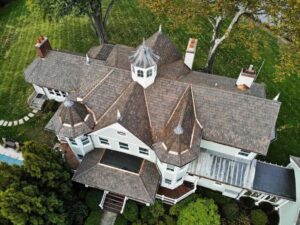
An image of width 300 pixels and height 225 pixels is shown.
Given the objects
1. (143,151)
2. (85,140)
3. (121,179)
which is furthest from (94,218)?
(143,151)

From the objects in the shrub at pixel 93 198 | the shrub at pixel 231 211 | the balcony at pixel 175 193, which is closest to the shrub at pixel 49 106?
the shrub at pixel 93 198

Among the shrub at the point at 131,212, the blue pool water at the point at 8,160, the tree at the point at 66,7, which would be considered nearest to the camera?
the shrub at the point at 131,212

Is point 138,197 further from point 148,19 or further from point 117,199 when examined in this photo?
point 148,19

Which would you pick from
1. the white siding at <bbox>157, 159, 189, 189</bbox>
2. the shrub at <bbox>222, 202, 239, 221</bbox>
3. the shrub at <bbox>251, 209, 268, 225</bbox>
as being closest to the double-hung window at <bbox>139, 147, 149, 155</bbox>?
the white siding at <bbox>157, 159, 189, 189</bbox>

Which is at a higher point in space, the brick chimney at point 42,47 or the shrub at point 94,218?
the brick chimney at point 42,47

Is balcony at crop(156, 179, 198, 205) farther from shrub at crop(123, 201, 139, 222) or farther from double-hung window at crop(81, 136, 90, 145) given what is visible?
double-hung window at crop(81, 136, 90, 145)

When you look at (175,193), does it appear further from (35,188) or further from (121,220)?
(35,188)

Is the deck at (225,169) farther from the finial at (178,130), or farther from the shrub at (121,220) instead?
the shrub at (121,220)
